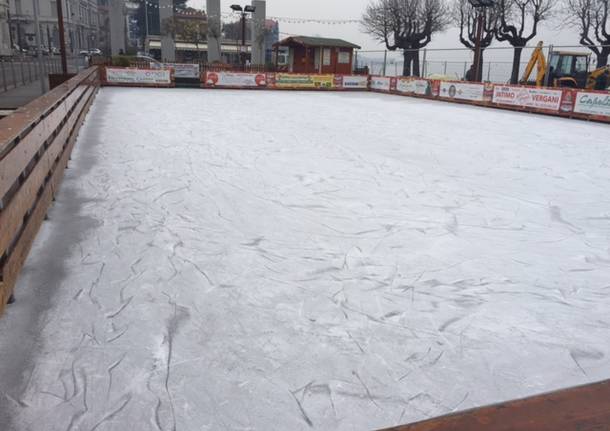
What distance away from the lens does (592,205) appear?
6.14 m

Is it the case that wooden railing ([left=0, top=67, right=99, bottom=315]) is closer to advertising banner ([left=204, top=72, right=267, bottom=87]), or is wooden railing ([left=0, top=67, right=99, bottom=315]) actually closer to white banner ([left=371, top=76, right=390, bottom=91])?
advertising banner ([left=204, top=72, right=267, bottom=87])

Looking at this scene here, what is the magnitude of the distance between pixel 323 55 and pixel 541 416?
3649cm

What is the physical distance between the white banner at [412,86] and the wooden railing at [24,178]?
20115 mm

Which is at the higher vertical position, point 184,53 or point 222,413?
point 184,53

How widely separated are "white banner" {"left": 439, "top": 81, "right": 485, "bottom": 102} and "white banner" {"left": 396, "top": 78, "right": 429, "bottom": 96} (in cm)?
121

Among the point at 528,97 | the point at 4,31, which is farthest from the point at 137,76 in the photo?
the point at 4,31

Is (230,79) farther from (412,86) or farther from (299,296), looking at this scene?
(299,296)

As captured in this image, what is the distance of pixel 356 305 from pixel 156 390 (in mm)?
1454

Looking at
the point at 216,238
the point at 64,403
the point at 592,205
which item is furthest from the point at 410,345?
the point at 592,205

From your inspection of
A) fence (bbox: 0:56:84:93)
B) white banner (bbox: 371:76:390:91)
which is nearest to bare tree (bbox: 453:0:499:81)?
white banner (bbox: 371:76:390:91)

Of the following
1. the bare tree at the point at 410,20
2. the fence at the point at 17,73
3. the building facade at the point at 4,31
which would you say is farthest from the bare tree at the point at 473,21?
the building facade at the point at 4,31

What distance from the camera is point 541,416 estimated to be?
111 cm

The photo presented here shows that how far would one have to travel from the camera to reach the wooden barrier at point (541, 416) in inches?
41.9

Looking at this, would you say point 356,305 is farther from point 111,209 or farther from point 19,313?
point 111,209
